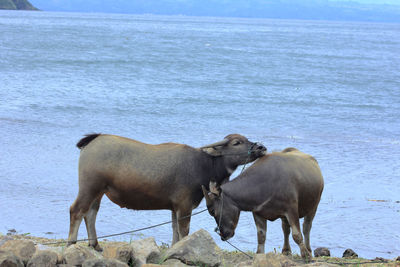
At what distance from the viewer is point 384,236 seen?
10.4 meters

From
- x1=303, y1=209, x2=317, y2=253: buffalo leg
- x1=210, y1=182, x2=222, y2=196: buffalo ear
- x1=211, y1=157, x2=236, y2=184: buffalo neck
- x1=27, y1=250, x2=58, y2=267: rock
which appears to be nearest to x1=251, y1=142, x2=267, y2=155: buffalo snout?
x1=211, y1=157, x2=236, y2=184: buffalo neck

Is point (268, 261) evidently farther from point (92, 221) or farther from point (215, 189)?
point (92, 221)

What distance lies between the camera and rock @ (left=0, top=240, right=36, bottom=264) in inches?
234

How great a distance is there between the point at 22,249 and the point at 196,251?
182cm

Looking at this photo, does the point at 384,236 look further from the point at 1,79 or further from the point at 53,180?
the point at 1,79

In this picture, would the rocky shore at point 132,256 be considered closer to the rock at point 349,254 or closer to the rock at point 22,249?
the rock at point 22,249

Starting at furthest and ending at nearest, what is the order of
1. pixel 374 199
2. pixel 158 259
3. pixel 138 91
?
pixel 138 91 → pixel 374 199 → pixel 158 259

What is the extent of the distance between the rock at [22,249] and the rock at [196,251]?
1.46 m

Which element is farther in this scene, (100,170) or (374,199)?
(374,199)

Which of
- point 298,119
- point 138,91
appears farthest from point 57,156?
point 138,91

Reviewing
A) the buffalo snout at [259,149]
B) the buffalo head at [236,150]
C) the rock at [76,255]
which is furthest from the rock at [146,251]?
the buffalo snout at [259,149]

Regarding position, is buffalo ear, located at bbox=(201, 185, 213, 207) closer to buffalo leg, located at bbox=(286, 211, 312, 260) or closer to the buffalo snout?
the buffalo snout

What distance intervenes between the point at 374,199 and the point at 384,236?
2.02 m

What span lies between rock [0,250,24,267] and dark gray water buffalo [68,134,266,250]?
1863mm
